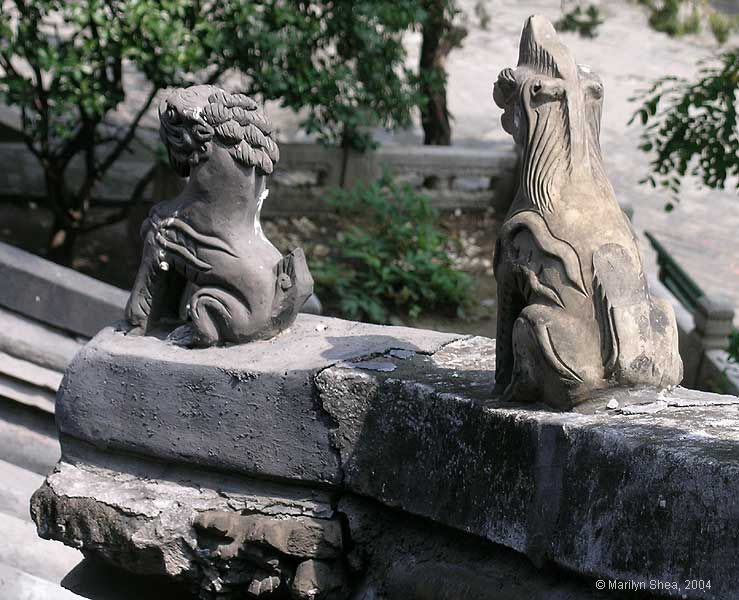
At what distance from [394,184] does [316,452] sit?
4.90 metres

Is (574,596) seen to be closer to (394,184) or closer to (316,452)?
(316,452)

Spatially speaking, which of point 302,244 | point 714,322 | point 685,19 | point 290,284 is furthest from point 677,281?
point 685,19

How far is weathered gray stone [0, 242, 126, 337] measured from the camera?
5457 mm

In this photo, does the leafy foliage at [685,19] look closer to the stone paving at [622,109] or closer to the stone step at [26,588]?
the stone paving at [622,109]

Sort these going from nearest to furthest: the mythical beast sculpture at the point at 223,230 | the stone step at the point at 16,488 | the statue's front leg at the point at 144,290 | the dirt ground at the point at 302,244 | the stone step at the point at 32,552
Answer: the mythical beast sculpture at the point at 223,230 < the statue's front leg at the point at 144,290 < the stone step at the point at 32,552 < the stone step at the point at 16,488 < the dirt ground at the point at 302,244

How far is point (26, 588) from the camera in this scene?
12.7 ft

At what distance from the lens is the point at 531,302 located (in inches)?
132

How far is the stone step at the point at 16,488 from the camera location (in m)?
4.84

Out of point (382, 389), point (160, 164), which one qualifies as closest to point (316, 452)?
point (382, 389)

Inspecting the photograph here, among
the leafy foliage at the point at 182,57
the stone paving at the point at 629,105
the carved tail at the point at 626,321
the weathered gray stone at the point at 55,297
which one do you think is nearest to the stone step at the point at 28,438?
the weathered gray stone at the point at 55,297

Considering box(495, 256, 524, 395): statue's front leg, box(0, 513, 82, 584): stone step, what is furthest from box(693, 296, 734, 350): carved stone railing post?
box(0, 513, 82, 584): stone step

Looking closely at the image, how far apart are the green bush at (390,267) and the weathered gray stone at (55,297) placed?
2020mm

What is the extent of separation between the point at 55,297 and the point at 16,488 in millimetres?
984

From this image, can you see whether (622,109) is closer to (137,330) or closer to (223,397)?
(137,330)
